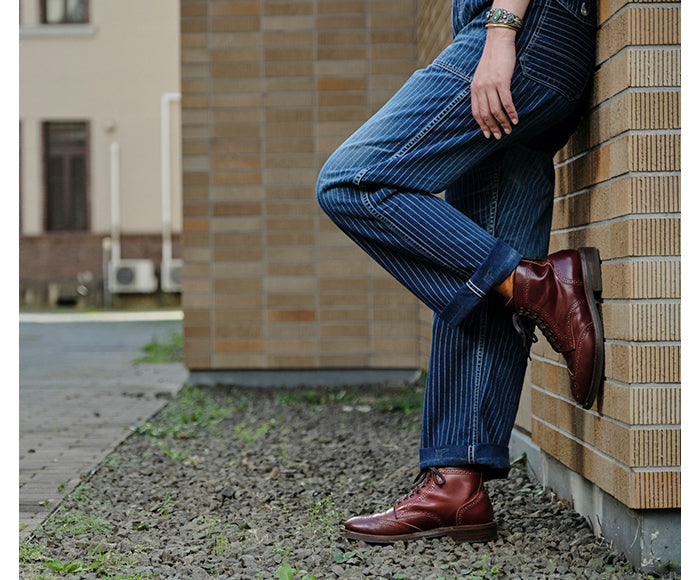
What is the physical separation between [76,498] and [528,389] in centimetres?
146

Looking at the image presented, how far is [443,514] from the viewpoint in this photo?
194cm

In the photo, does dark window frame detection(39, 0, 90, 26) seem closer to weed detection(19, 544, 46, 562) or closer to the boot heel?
weed detection(19, 544, 46, 562)

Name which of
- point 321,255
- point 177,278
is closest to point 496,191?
point 321,255

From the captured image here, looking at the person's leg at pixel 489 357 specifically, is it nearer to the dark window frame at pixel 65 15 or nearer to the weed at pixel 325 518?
the weed at pixel 325 518

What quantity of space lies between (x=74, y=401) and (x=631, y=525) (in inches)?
139

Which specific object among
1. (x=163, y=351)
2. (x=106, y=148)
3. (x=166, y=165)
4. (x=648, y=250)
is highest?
(x=106, y=148)

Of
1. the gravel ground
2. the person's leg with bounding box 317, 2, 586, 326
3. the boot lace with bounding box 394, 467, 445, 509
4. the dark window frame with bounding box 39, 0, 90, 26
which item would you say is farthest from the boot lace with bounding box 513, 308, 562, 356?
the dark window frame with bounding box 39, 0, 90, 26

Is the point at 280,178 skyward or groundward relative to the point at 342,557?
skyward

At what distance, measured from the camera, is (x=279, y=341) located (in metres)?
4.81

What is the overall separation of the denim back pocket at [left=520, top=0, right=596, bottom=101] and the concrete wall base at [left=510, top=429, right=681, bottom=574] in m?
0.92

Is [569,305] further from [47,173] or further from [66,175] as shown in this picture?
[47,173]

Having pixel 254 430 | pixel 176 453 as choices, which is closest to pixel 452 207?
pixel 176 453

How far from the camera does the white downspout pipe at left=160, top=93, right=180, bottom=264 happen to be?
A: 48.1ft

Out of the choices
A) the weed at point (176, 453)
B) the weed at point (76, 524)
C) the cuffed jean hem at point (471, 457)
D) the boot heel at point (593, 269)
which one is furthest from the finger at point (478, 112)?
the weed at point (176, 453)
